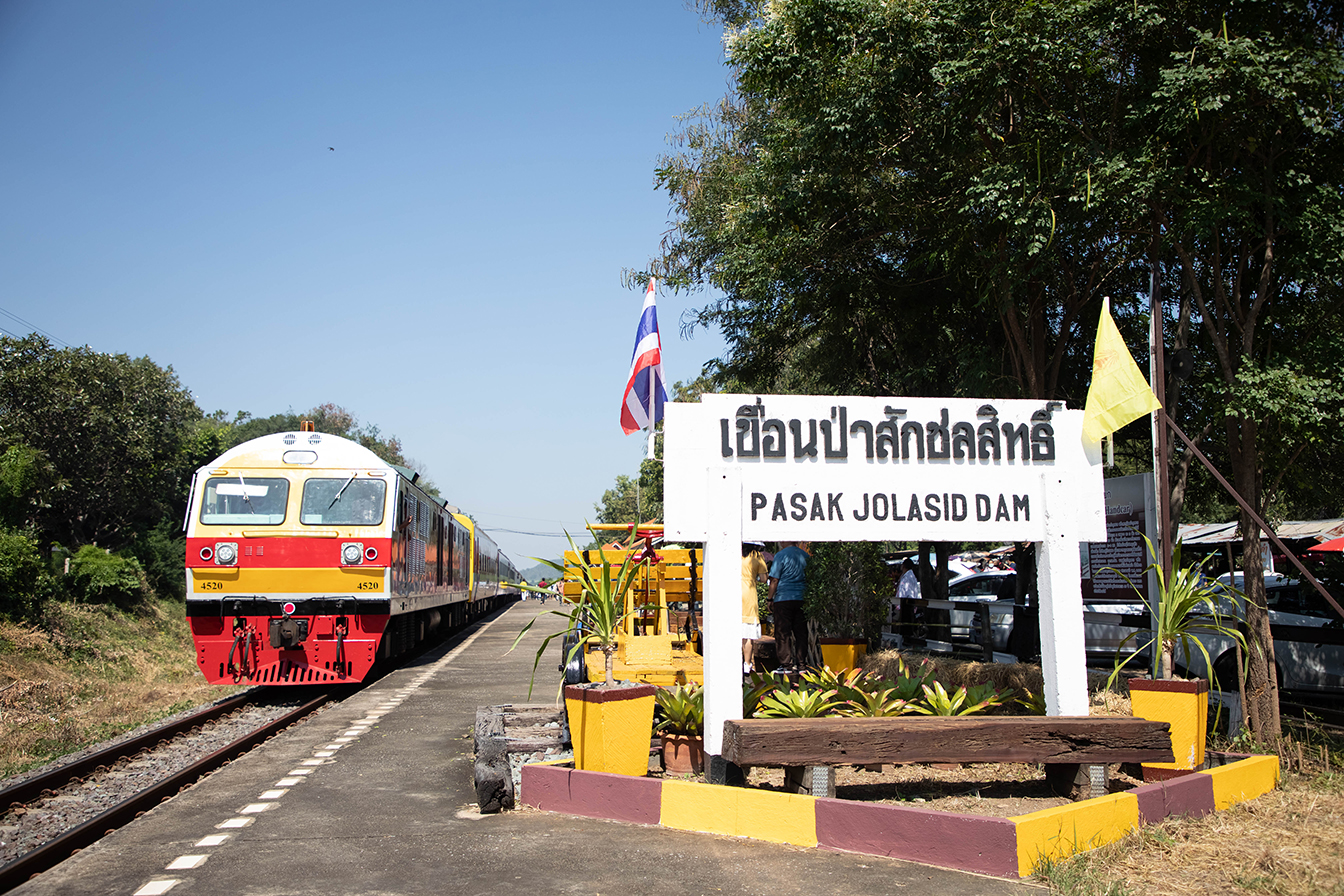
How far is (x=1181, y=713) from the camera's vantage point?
650 centimetres

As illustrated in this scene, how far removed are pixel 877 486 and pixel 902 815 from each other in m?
2.16

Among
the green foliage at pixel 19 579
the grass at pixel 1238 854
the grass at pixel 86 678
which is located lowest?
the grass at pixel 86 678

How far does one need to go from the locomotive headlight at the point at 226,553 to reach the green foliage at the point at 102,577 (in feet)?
50.5

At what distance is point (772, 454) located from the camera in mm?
6383

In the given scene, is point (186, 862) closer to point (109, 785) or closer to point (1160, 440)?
point (109, 785)

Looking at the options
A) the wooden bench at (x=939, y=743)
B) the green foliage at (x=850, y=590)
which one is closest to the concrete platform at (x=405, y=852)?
the wooden bench at (x=939, y=743)

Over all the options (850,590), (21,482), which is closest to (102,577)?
(21,482)

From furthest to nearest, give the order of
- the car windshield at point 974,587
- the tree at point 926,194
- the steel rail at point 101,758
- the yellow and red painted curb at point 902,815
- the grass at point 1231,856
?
the car windshield at point 974,587, the tree at point 926,194, the steel rail at point 101,758, the yellow and red painted curb at point 902,815, the grass at point 1231,856

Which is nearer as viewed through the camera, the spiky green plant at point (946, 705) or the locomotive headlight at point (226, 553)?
the spiky green plant at point (946, 705)

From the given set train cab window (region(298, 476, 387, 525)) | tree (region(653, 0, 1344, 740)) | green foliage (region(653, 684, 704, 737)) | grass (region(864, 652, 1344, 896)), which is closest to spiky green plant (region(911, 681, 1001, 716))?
grass (region(864, 652, 1344, 896))

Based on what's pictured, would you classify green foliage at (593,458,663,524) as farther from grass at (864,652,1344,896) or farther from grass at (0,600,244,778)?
grass at (864,652,1344,896)

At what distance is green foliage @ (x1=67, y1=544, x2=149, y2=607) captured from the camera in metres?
24.2

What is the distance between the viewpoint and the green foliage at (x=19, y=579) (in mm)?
18234

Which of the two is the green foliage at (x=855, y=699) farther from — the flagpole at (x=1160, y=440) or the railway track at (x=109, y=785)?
the railway track at (x=109, y=785)
